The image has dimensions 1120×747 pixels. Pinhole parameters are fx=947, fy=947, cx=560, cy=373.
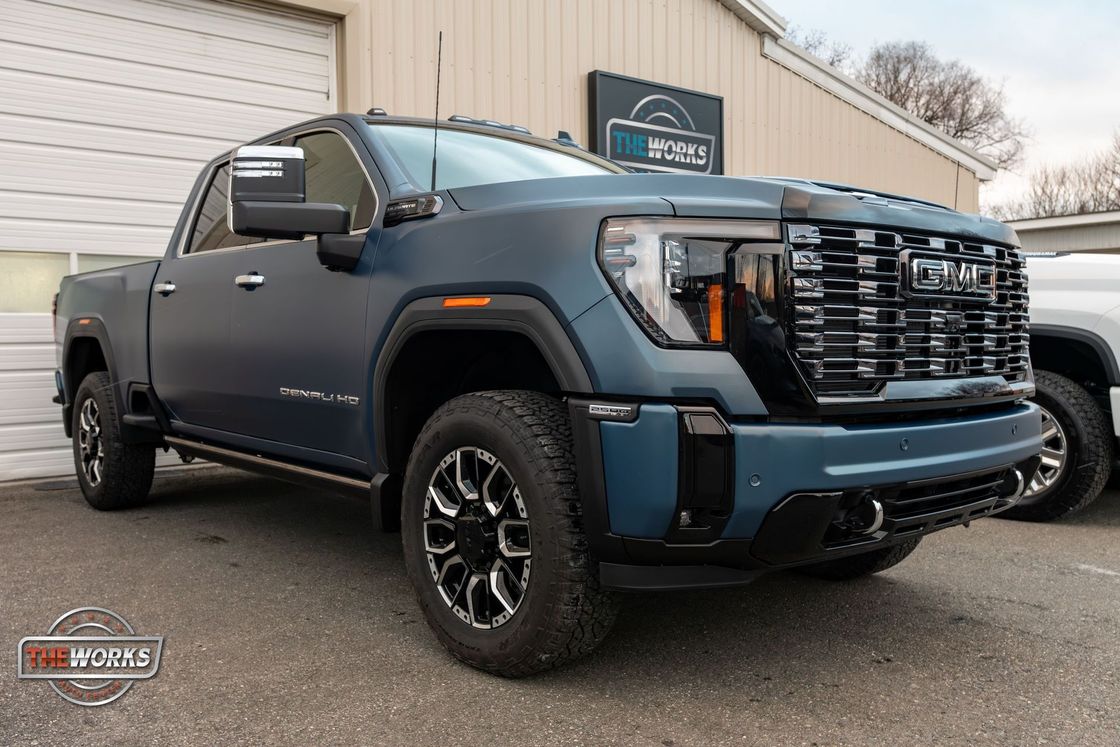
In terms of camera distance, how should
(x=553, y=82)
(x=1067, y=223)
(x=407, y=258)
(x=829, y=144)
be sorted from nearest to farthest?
(x=407, y=258) < (x=553, y=82) < (x=829, y=144) < (x=1067, y=223)

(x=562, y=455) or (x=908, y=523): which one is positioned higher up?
(x=562, y=455)

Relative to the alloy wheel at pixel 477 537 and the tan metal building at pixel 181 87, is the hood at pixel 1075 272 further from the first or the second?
the alloy wheel at pixel 477 537

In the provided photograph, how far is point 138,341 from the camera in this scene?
499 cm

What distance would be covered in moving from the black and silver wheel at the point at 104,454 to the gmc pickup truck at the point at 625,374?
2.11 m

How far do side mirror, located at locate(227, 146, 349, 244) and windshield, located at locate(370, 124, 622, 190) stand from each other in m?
0.37

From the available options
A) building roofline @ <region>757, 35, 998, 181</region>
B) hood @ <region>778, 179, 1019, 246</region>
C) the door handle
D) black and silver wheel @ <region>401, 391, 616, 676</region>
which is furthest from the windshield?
building roofline @ <region>757, 35, 998, 181</region>

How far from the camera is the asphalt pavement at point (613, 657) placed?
8.06ft

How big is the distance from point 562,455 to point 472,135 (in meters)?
1.90

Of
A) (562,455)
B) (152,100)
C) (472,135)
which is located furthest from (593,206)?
(152,100)

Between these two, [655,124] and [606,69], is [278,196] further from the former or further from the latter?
[655,124]

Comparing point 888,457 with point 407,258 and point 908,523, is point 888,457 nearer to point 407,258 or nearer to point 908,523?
point 908,523

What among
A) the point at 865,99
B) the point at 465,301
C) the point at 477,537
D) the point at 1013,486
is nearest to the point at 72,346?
the point at 465,301

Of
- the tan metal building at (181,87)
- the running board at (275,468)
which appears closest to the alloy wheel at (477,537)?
the running board at (275,468)

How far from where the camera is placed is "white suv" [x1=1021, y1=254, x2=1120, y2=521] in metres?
4.90
